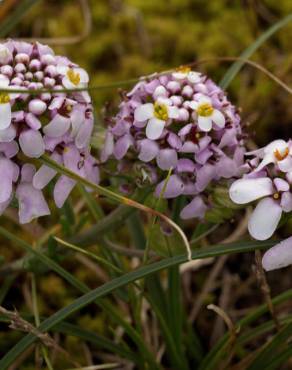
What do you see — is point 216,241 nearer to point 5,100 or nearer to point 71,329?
point 71,329

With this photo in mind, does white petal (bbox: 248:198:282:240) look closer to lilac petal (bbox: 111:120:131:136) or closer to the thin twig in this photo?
the thin twig

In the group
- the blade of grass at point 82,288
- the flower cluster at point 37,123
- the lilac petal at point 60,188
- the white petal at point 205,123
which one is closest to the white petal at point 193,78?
the white petal at point 205,123

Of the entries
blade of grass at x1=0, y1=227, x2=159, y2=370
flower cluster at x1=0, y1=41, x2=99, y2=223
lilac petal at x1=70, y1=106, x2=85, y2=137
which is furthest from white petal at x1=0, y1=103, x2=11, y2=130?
blade of grass at x1=0, y1=227, x2=159, y2=370

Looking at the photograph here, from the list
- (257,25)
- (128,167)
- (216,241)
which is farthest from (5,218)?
(257,25)

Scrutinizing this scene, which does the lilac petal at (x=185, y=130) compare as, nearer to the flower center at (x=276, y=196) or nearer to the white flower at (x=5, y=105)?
the flower center at (x=276, y=196)

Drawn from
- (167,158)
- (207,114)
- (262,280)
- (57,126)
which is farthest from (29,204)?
(262,280)
